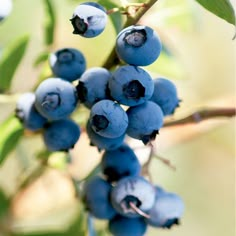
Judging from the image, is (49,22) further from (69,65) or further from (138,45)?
(138,45)

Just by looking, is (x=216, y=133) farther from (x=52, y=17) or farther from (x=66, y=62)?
(x=66, y=62)

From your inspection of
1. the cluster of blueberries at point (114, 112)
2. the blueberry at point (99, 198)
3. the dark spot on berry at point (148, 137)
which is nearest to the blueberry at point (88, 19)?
the cluster of blueberries at point (114, 112)

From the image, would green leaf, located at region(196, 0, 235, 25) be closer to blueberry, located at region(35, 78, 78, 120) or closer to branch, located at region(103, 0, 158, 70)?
branch, located at region(103, 0, 158, 70)

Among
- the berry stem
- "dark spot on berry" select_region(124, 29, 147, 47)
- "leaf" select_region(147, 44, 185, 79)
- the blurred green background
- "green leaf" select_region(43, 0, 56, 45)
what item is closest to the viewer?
"dark spot on berry" select_region(124, 29, 147, 47)

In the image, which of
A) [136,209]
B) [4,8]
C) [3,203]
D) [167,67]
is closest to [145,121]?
[136,209]

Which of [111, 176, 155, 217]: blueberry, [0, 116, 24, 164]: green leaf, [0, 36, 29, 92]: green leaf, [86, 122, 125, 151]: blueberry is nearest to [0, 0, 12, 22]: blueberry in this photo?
[0, 36, 29, 92]: green leaf

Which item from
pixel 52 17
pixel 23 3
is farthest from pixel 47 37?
pixel 23 3

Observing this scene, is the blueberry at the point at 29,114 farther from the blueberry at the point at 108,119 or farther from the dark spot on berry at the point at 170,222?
the dark spot on berry at the point at 170,222

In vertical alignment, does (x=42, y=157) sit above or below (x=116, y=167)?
below
